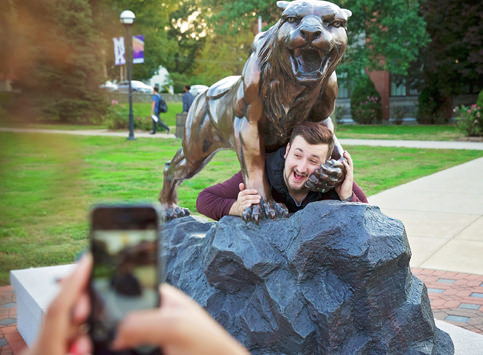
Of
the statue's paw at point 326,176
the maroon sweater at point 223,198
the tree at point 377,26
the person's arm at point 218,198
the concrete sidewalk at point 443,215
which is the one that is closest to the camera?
the statue's paw at point 326,176

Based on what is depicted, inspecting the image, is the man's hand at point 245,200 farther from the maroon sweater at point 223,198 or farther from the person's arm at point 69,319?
the person's arm at point 69,319

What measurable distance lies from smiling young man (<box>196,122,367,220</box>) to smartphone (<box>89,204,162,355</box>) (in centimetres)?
217

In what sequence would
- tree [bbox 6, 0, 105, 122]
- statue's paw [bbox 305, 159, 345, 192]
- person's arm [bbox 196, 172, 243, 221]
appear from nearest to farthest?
tree [bbox 6, 0, 105, 122]
statue's paw [bbox 305, 159, 345, 192]
person's arm [bbox 196, 172, 243, 221]

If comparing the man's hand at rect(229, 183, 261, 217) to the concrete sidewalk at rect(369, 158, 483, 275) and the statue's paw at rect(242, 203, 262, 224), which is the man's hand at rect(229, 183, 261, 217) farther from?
the concrete sidewalk at rect(369, 158, 483, 275)

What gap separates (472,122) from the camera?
54.6 ft

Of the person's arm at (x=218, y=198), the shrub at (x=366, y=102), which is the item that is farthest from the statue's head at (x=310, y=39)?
the shrub at (x=366, y=102)

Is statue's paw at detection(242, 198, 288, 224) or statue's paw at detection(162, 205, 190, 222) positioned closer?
statue's paw at detection(242, 198, 288, 224)

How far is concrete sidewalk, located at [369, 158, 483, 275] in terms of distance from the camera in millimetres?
5117

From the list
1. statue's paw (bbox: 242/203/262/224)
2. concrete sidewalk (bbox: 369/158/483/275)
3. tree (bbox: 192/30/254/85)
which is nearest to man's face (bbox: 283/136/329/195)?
statue's paw (bbox: 242/203/262/224)

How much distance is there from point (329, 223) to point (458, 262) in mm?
3204

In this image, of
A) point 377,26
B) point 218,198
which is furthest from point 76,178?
point 377,26

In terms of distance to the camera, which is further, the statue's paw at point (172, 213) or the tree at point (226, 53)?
the tree at point (226, 53)

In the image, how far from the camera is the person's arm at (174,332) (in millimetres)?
511

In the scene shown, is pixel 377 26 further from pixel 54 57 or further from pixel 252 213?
pixel 54 57
